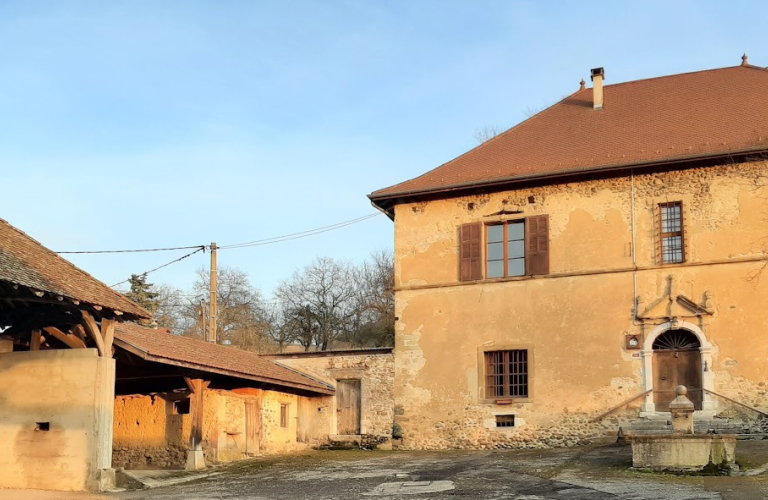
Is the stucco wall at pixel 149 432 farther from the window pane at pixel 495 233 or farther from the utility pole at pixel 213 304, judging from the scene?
the window pane at pixel 495 233

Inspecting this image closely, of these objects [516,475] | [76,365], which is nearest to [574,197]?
[516,475]

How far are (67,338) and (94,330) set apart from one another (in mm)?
846

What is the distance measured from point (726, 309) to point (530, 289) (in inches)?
170

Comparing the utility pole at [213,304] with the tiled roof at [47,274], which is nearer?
the tiled roof at [47,274]

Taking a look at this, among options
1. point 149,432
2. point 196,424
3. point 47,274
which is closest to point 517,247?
point 196,424

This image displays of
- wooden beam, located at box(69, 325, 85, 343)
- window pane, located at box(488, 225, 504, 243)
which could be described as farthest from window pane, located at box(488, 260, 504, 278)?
wooden beam, located at box(69, 325, 85, 343)

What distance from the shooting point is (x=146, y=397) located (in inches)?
743

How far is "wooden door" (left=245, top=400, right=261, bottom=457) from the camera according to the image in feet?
66.9

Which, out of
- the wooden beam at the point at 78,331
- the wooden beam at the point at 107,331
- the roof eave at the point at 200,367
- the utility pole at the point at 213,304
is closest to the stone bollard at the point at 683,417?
the roof eave at the point at 200,367

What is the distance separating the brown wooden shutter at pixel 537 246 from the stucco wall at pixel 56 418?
32.8 feet

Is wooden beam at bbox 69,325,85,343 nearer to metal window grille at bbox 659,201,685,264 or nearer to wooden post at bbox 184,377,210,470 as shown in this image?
wooden post at bbox 184,377,210,470

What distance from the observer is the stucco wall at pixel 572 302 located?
18969mm

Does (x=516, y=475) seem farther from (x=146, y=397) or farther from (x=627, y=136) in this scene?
(x=627, y=136)

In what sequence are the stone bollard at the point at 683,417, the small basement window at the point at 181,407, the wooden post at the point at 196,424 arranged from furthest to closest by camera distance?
the small basement window at the point at 181,407, the wooden post at the point at 196,424, the stone bollard at the point at 683,417
